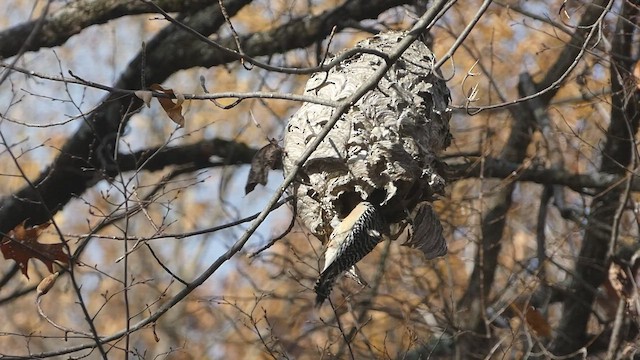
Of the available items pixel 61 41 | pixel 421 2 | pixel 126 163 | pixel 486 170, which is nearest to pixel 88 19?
pixel 61 41

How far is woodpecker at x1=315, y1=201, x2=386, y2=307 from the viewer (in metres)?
3.36

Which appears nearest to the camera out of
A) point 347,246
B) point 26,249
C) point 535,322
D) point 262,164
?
point 347,246

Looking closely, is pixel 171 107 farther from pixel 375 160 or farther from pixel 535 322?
pixel 535 322

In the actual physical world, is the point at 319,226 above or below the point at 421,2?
below

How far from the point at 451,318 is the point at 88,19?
275 cm

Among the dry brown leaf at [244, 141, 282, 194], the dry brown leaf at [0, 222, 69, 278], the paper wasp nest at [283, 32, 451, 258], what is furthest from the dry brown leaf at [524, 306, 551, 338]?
the dry brown leaf at [0, 222, 69, 278]

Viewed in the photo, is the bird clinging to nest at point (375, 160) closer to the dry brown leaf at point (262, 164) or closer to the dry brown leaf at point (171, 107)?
the dry brown leaf at point (262, 164)

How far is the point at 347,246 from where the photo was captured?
11.0 feet

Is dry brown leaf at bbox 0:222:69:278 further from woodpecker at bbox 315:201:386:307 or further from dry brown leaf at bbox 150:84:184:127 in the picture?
woodpecker at bbox 315:201:386:307

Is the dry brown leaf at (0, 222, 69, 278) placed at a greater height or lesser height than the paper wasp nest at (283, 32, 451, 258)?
greater

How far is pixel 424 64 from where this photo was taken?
13.2 ft

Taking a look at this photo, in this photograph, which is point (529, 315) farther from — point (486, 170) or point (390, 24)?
point (390, 24)

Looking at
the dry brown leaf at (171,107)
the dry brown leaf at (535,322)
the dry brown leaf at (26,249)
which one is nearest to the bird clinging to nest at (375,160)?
the dry brown leaf at (171,107)

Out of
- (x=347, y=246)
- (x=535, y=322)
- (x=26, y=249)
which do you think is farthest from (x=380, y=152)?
(x=535, y=322)
